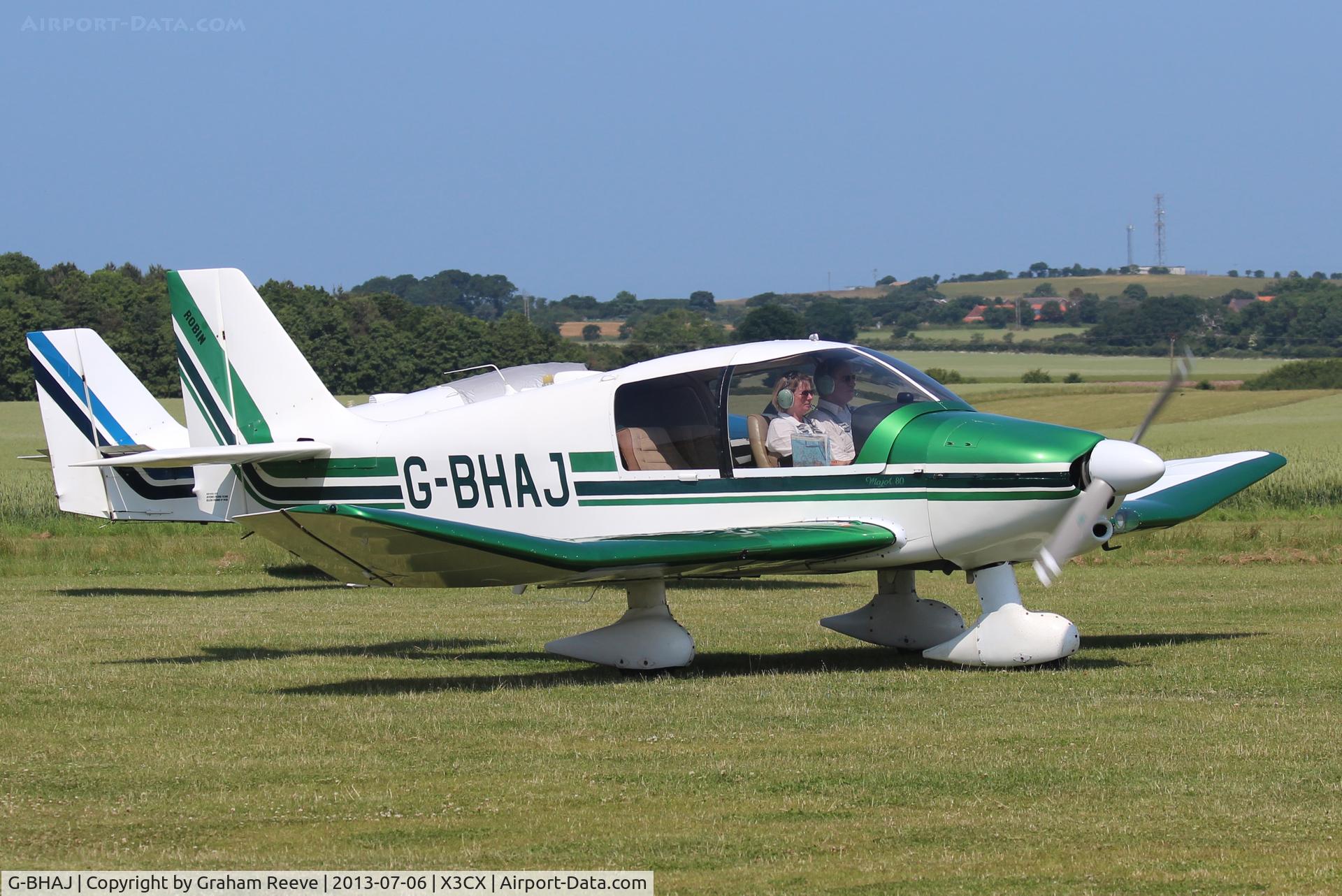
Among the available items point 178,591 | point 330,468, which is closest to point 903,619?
→ point 330,468

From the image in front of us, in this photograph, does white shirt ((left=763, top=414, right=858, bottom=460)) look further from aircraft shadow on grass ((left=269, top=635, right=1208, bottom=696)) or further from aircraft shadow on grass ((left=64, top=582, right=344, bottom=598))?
aircraft shadow on grass ((left=64, top=582, right=344, bottom=598))

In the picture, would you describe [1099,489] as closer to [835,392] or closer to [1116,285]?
[835,392]

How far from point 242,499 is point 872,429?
17.2ft

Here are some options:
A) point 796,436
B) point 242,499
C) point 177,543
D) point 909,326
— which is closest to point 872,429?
point 796,436

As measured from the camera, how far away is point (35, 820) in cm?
681

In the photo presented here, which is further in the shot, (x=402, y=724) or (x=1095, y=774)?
(x=402, y=724)

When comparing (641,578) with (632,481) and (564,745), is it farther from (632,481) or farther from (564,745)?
(564,745)

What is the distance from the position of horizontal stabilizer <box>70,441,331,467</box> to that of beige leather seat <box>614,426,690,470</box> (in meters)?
2.57

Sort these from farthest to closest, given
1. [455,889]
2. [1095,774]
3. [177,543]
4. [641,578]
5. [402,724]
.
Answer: [177,543] → [641,578] → [402,724] → [1095,774] → [455,889]

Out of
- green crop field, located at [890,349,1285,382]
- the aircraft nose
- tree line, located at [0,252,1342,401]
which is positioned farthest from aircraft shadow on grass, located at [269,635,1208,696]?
green crop field, located at [890,349,1285,382]

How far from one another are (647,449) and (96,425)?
10763 millimetres

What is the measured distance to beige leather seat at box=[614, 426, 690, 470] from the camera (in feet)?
36.9

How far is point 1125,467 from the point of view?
9.99 metres

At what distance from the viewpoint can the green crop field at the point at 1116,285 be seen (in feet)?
418
